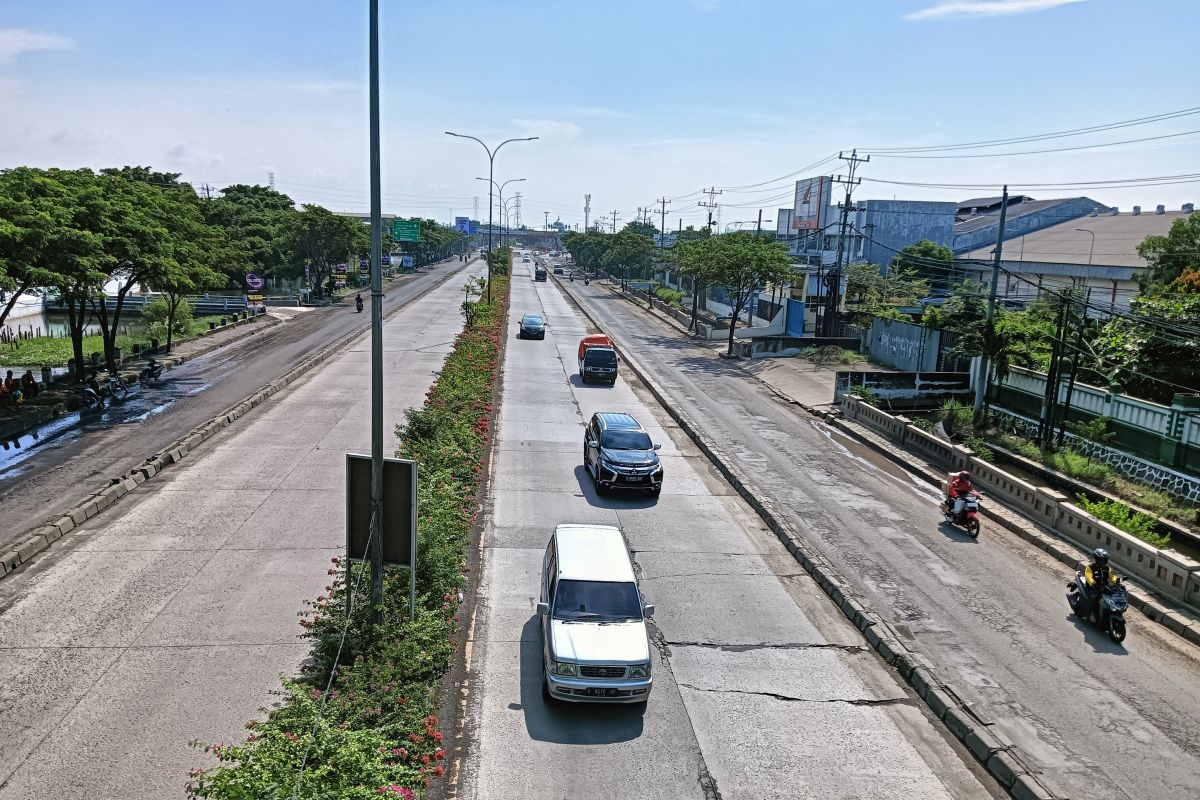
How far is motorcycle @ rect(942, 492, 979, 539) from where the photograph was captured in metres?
18.0

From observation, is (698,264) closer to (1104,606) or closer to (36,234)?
(36,234)

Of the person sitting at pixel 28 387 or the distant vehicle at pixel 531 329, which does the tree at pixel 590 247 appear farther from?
the person sitting at pixel 28 387

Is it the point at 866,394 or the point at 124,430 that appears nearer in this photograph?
the point at 124,430

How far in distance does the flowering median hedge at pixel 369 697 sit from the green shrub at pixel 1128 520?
1393 cm

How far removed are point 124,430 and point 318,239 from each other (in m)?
42.0

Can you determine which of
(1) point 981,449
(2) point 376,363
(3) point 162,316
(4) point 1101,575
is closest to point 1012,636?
(4) point 1101,575

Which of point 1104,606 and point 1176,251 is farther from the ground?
point 1176,251

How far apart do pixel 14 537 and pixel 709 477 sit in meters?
15.6

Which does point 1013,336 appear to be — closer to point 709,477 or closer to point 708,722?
point 709,477

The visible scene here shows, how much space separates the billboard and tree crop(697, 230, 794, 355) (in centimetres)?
4653

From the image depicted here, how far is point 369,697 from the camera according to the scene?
9070 millimetres

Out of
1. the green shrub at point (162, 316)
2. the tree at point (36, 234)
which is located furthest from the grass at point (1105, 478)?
the green shrub at point (162, 316)

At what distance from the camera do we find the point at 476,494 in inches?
714

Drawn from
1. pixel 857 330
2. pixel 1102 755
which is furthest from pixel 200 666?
pixel 857 330
